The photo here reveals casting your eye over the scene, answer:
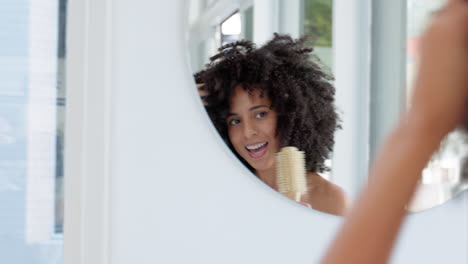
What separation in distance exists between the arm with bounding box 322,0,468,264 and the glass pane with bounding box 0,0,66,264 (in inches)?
27.6

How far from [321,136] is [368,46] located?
0.53 ft

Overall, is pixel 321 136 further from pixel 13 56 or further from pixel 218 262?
pixel 13 56

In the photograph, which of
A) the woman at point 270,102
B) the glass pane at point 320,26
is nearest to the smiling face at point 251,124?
the woman at point 270,102

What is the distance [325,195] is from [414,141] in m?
0.71

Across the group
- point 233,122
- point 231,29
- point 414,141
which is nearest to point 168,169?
point 233,122

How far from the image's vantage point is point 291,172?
1.02 meters

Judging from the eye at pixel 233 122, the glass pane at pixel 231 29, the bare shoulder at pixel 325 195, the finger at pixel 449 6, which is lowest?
the bare shoulder at pixel 325 195

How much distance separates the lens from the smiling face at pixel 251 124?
0.99m

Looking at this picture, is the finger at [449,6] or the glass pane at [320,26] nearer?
the finger at [449,6]

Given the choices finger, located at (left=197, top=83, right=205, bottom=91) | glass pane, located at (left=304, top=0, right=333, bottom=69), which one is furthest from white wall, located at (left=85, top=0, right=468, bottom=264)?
glass pane, located at (left=304, top=0, right=333, bottom=69)

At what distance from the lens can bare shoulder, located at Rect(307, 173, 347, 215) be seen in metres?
1.02

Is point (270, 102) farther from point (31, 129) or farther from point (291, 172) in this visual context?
point (31, 129)

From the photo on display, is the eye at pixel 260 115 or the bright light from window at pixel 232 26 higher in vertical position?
the bright light from window at pixel 232 26

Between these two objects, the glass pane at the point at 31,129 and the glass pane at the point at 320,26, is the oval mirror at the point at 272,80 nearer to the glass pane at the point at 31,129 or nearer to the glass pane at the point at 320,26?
the glass pane at the point at 320,26
